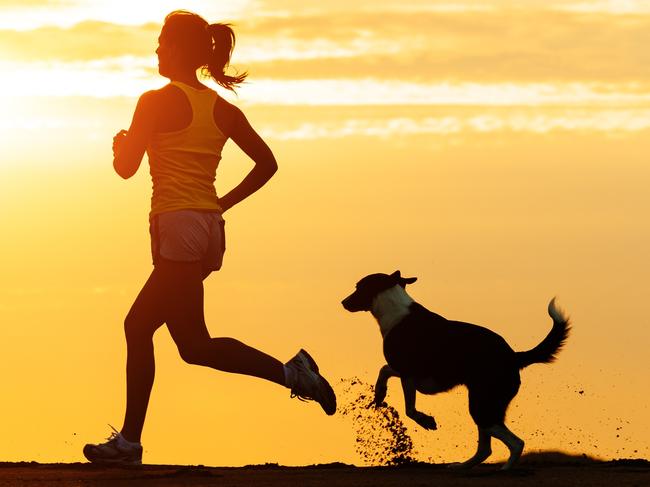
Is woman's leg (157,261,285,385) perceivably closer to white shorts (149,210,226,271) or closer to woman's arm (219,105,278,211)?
white shorts (149,210,226,271)

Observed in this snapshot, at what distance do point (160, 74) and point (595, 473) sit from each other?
12.8 feet

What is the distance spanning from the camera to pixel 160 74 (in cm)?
690

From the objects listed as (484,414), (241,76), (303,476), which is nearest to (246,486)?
(303,476)

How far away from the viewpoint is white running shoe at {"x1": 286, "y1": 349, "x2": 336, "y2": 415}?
724cm

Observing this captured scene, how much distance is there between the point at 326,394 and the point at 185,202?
1.71m

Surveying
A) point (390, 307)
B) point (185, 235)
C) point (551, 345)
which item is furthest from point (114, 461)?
point (551, 345)

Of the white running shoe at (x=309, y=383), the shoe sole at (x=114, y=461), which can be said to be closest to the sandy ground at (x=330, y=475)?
the shoe sole at (x=114, y=461)

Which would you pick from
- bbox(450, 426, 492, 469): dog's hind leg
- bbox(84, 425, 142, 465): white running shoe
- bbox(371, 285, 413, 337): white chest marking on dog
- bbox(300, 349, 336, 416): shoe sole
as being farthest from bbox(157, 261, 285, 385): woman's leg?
bbox(371, 285, 413, 337): white chest marking on dog

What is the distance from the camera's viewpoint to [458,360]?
26.0 feet

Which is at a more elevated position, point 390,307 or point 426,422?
point 390,307

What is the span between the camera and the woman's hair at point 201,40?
22.4 feet

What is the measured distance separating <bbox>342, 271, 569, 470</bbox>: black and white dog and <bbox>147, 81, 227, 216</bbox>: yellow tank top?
234cm

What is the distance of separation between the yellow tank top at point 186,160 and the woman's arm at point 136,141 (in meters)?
0.09

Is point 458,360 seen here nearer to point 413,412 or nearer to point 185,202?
point 413,412
